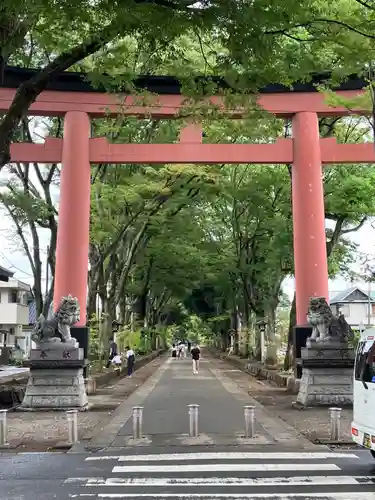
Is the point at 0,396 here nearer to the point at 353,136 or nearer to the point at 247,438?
the point at 247,438

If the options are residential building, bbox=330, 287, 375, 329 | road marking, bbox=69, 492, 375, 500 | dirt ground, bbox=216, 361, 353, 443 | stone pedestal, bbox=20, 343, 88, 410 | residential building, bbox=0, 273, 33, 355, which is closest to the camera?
road marking, bbox=69, 492, 375, 500

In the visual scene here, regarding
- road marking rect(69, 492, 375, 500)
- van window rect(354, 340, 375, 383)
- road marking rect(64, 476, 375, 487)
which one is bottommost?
road marking rect(64, 476, 375, 487)

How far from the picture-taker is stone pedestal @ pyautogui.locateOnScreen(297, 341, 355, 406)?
14.8 metres

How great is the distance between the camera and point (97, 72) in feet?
29.9

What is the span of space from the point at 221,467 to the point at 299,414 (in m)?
5.93

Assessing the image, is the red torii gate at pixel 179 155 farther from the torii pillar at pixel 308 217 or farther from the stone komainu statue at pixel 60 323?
the stone komainu statue at pixel 60 323

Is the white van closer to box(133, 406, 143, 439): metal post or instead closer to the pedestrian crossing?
the pedestrian crossing

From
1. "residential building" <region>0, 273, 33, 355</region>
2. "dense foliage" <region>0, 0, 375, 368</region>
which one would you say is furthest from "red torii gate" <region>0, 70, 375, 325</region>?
"residential building" <region>0, 273, 33, 355</region>

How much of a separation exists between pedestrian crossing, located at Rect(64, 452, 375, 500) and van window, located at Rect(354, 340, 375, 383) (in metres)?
1.36

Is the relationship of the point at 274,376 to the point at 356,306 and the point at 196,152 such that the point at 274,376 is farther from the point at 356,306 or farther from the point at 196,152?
the point at 356,306

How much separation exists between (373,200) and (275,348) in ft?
34.4

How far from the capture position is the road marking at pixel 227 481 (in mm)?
7434

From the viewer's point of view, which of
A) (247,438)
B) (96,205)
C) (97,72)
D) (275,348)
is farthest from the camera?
(275,348)

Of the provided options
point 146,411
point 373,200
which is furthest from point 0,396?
point 373,200
